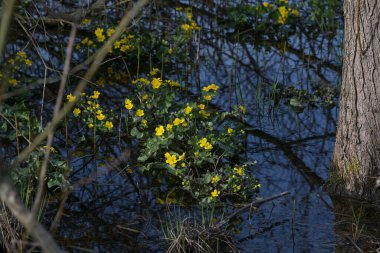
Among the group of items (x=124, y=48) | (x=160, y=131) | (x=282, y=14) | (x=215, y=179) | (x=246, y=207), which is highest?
(x=282, y=14)

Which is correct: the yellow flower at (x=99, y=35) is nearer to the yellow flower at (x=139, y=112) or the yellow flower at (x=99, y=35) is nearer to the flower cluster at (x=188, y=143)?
the flower cluster at (x=188, y=143)

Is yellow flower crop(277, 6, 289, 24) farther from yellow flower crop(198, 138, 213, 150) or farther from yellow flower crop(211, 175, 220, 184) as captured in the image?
yellow flower crop(211, 175, 220, 184)

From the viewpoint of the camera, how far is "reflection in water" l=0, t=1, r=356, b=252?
4.23 m

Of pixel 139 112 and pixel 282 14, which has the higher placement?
pixel 282 14

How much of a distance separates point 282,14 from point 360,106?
133 inches

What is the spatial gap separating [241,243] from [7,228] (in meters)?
1.29

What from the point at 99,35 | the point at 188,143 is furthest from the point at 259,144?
the point at 99,35

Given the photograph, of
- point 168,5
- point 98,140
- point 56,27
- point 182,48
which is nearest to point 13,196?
point 98,140

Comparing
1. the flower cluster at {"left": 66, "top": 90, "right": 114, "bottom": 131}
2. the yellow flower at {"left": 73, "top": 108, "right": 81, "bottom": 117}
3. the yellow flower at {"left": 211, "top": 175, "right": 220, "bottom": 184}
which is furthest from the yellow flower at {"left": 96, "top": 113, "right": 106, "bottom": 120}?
the yellow flower at {"left": 211, "top": 175, "right": 220, "bottom": 184}

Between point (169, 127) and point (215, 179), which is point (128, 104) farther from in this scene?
point (215, 179)

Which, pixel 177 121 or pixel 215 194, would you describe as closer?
pixel 215 194

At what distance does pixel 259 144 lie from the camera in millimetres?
5559

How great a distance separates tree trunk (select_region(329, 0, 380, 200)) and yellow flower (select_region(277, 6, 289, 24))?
319cm

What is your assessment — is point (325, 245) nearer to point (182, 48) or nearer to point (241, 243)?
point (241, 243)
